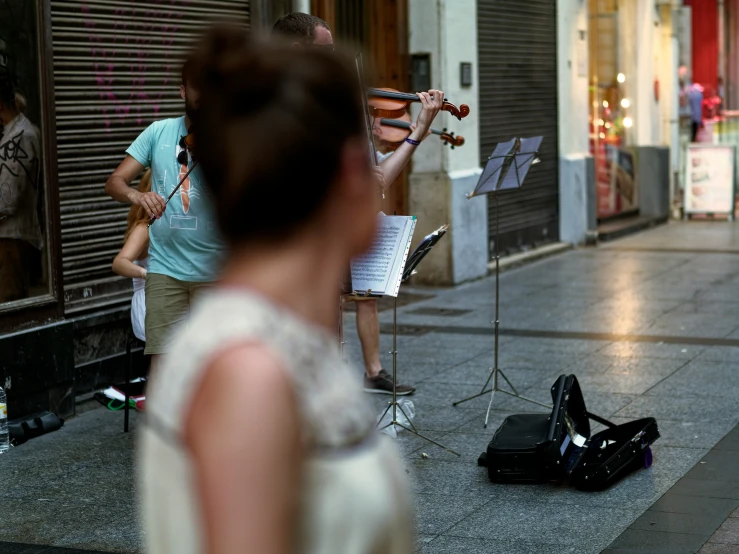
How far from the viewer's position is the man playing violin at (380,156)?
4891mm

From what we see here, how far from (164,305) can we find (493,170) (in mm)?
2092

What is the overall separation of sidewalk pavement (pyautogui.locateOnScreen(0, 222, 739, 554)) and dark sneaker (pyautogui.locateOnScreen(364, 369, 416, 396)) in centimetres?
12

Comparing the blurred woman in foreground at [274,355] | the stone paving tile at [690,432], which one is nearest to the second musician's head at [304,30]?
the stone paving tile at [690,432]

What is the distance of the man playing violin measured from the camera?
16.0 ft

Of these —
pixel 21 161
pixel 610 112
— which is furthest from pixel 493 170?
pixel 610 112

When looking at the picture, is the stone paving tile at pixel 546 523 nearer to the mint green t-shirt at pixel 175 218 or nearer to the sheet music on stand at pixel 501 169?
the mint green t-shirt at pixel 175 218

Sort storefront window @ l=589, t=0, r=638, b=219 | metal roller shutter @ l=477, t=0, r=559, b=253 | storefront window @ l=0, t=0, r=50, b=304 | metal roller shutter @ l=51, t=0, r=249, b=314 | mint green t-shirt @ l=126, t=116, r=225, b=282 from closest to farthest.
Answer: mint green t-shirt @ l=126, t=116, r=225, b=282 → storefront window @ l=0, t=0, r=50, b=304 → metal roller shutter @ l=51, t=0, r=249, b=314 → metal roller shutter @ l=477, t=0, r=559, b=253 → storefront window @ l=589, t=0, r=638, b=219

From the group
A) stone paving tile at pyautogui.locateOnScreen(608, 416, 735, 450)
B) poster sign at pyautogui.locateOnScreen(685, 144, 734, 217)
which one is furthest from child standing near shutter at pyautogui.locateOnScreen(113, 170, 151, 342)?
poster sign at pyautogui.locateOnScreen(685, 144, 734, 217)

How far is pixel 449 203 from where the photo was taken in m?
11.8

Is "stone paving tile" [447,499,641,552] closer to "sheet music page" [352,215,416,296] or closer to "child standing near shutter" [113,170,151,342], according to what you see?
"sheet music page" [352,215,416,296]

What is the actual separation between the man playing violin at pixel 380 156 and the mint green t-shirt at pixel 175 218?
0.69 metres

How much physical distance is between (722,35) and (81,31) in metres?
23.9

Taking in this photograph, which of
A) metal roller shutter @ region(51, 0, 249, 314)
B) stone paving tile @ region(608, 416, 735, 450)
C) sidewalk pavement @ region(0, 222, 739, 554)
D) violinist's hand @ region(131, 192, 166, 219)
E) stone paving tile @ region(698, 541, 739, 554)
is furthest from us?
metal roller shutter @ region(51, 0, 249, 314)

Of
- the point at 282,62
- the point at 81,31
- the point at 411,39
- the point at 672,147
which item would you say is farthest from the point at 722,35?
the point at 282,62
